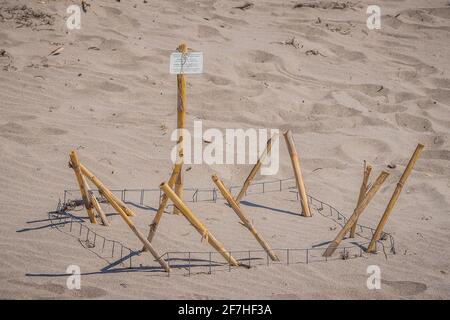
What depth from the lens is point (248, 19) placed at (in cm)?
1005

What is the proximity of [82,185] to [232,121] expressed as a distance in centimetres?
288

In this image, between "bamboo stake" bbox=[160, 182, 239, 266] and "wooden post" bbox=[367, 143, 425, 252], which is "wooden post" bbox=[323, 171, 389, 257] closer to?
"wooden post" bbox=[367, 143, 425, 252]

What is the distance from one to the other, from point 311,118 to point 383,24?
141 inches

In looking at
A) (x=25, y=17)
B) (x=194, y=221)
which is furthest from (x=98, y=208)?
(x=25, y=17)

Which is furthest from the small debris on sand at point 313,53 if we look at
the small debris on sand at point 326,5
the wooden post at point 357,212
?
the wooden post at point 357,212

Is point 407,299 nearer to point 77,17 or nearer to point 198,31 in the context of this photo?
point 198,31

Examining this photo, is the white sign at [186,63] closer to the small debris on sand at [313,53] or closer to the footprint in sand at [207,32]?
the small debris on sand at [313,53]

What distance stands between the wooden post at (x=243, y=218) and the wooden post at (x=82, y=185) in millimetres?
1107

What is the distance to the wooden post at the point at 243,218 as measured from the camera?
4.16m

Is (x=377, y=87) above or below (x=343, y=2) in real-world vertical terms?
below

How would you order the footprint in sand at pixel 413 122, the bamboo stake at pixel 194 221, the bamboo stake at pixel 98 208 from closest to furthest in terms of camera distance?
the bamboo stake at pixel 194 221, the bamboo stake at pixel 98 208, the footprint in sand at pixel 413 122

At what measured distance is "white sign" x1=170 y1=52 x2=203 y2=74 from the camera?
4496mm
